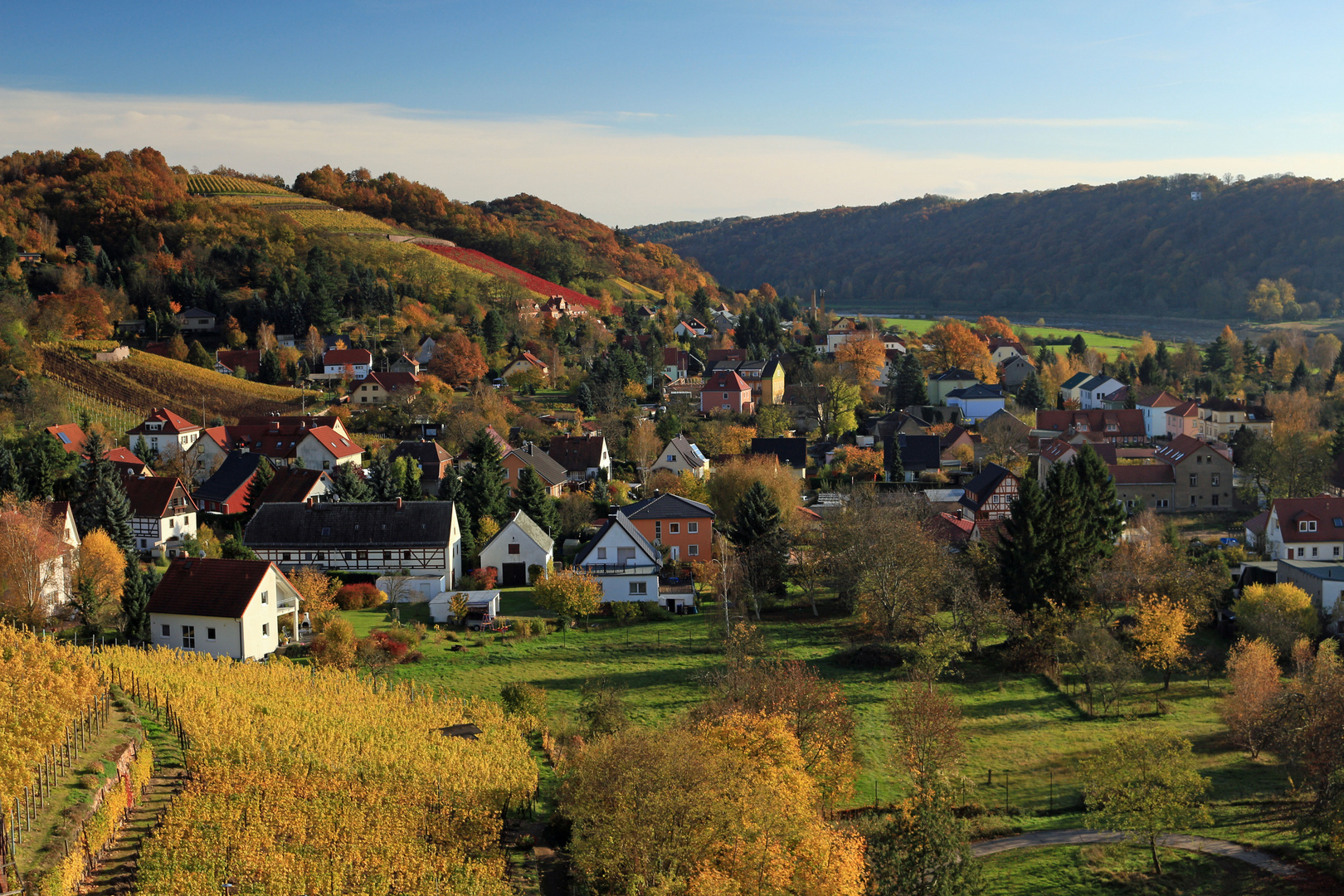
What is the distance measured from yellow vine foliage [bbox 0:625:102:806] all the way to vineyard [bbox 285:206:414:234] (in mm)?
87932

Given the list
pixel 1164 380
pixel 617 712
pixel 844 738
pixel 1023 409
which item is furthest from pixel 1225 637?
pixel 1164 380

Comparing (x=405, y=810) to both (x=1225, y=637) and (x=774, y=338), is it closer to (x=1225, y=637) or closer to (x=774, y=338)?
(x=1225, y=637)

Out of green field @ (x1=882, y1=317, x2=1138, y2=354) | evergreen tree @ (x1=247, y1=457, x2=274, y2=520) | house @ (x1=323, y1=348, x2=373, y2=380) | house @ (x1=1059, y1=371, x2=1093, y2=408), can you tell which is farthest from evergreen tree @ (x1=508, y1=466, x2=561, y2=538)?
green field @ (x1=882, y1=317, x2=1138, y2=354)

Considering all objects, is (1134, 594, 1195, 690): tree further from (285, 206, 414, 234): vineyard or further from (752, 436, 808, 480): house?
(285, 206, 414, 234): vineyard

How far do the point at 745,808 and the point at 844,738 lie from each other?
6.10 m

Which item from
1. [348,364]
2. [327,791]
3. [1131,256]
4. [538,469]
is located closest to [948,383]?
[538,469]

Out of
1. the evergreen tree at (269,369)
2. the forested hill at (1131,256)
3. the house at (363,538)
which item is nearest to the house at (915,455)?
the house at (363,538)

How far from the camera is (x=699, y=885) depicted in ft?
51.8

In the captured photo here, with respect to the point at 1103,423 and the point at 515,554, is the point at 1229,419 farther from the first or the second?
the point at 515,554

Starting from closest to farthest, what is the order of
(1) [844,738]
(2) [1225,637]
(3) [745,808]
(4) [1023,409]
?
(3) [745,808] < (1) [844,738] < (2) [1225,637] < (4) [1023,409]

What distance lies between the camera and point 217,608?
1196 inches

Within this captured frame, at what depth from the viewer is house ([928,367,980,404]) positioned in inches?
3184

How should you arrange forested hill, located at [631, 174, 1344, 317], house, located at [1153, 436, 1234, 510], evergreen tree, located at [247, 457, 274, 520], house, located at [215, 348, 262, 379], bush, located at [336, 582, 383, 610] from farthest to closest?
forested hill, located at [631, 174, 1344, 317], house, located at [215, 348, 262, 379], house, located at [1153, 436, 1234, 510], evergreen tree, located at [247, 457, 274, 520], bush, located at [336, 582, 383, 610]

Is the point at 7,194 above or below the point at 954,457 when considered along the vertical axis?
above
